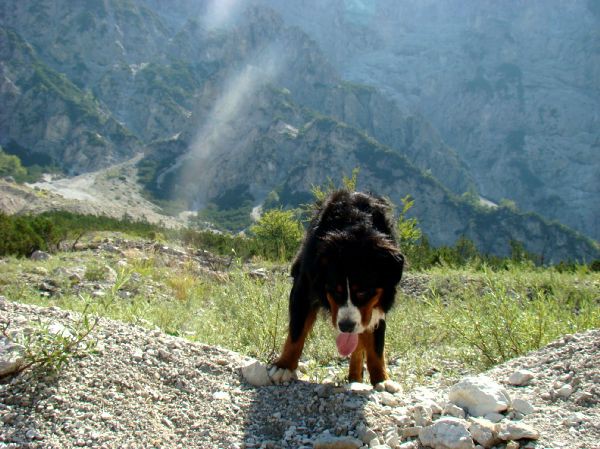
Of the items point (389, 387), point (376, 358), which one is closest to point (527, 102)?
point (376, 358)

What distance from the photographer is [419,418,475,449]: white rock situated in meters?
2.33

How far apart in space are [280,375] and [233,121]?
15246 centimetres

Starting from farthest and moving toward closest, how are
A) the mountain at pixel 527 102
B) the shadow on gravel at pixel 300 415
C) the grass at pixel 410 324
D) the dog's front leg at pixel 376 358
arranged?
the mountain at pixel 527 102
the grass at pixel 410 324
the dog's front leg at pixel 376 358
the shadow on gravel at pixel 300 415

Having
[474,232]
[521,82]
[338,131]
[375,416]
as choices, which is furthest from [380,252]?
[521,82]

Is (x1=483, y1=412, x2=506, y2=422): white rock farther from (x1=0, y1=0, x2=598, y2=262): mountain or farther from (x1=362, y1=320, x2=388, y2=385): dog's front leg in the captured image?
(x1=0, y1=0, x2=598, y2=262): mountain

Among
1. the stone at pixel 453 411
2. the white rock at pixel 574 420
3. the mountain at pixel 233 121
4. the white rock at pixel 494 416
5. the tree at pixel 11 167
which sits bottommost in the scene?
the tree at pixel 11 167

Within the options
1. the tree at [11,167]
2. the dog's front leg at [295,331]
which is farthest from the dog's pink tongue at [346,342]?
the tree at [11,167]

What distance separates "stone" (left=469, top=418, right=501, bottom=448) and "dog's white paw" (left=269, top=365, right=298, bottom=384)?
1443mm

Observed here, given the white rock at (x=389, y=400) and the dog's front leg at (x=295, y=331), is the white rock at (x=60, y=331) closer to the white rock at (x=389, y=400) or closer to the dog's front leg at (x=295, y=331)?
the dog's front leg at (x=295, y=331)

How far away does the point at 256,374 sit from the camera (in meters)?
3.46

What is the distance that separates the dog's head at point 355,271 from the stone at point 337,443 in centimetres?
66

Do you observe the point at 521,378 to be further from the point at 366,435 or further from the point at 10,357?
the point at 10,357

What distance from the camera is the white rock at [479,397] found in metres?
2.66

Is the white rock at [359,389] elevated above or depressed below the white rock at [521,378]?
below
